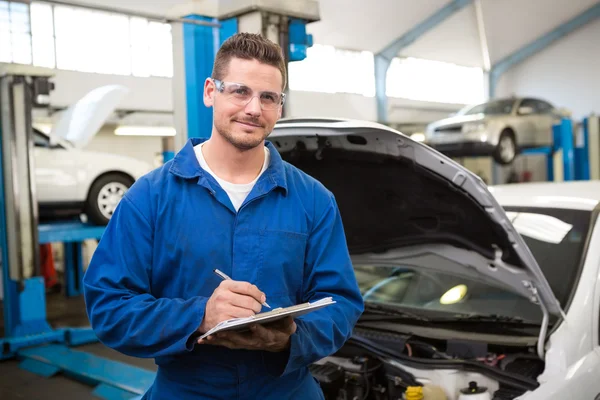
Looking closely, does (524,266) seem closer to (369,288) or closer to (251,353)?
(369,288)

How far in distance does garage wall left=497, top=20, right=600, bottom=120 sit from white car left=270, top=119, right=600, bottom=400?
19106mm

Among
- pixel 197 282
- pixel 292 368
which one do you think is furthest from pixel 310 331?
pixel 197 282

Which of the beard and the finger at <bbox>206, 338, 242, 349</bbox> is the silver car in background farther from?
the finger at <bbox>206, 338, 242, 349</bbox>

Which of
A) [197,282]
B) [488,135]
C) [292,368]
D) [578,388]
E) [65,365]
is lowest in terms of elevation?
[65,365]

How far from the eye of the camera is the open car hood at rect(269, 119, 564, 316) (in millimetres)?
2406

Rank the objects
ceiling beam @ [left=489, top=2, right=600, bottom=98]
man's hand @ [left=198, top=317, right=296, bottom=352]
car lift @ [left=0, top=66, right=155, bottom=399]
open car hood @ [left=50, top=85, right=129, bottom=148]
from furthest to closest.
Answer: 1. ceiling beam @ [left=489, top=2, right=600, bottom=98]
2. open car hood @ [left=50, top=85, right=129, bottom=148]
3. car lift @ [left=0, top=66, right=155, bottom=399]
4. man's hand @ [left=198, top=317, right=296, bottom=352]

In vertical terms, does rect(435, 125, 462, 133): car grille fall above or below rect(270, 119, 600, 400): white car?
above

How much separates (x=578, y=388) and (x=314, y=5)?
2.36 metres

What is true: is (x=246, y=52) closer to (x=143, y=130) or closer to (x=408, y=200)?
(x=408, y=200)

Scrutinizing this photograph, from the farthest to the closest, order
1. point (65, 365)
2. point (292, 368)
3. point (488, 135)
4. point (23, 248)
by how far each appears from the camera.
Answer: point (488, 135) < point (23, 248) < point (65, 365) < point (292, 368)

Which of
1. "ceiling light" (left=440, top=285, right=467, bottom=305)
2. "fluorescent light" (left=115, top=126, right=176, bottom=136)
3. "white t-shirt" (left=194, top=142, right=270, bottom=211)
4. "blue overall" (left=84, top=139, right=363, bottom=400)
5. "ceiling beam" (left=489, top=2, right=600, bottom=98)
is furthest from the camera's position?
"ceiling beam" (left=489, top=2, right=600, bottom=98)

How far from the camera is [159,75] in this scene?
14.7 meters

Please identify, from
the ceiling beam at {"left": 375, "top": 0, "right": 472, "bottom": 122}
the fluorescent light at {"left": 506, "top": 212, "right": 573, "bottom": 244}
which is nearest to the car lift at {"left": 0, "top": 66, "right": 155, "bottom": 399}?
the fluorescent light at {"left": 506, "top": 212, "right": 573, "bottom": 244}

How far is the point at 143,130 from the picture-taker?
48.3ft
